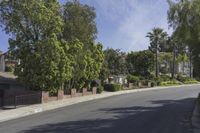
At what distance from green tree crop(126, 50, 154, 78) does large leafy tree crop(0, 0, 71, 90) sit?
5367cm

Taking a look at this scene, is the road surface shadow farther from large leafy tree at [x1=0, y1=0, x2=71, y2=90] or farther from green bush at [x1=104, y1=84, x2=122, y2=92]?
green bush at [x1=104, y1=84, x2=122, y2=92]

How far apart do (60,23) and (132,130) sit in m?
24.0

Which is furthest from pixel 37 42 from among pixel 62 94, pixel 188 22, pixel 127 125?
pixel 127 125

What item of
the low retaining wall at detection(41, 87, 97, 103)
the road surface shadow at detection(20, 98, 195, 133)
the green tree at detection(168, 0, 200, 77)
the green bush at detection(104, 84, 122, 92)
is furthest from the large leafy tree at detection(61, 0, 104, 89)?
the road surface shadow at detection(20, 98, 195, 133)

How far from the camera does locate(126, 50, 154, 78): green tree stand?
320 feet

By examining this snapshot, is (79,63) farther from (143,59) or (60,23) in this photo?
(143,59)

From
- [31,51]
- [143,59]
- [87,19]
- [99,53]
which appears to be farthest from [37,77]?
[143,59]

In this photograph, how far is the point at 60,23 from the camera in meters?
43.8

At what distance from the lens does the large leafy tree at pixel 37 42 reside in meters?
42.1

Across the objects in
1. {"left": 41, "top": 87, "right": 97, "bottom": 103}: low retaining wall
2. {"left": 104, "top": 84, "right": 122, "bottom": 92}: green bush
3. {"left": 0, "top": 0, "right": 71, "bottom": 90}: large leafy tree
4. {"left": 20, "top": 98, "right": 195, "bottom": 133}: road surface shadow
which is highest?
{"left": 0, "top": 0, "right": 71, "bottom": 90}: large leafy tree

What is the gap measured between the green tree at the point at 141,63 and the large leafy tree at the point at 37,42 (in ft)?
176

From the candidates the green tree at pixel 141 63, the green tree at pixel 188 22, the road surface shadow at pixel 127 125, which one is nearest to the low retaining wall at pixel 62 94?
the green tree at pixel 188 22

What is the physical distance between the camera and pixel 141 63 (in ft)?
320

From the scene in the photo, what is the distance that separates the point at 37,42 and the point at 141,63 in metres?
56.7
